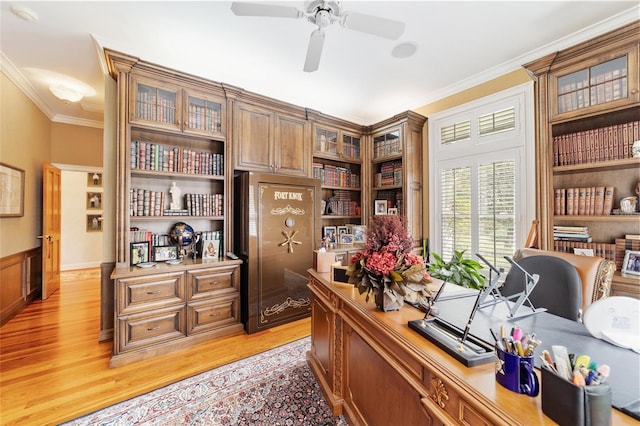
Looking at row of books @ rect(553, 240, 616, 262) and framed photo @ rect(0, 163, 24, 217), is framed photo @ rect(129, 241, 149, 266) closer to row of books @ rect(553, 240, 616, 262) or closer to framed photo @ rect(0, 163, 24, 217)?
framed photo @ rect(0, 163, 24, 217)

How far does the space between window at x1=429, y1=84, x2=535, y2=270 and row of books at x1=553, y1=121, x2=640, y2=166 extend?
27 cm

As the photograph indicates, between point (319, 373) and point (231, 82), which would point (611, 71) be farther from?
point (231, 82)

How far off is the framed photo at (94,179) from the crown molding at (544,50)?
7.57 metres

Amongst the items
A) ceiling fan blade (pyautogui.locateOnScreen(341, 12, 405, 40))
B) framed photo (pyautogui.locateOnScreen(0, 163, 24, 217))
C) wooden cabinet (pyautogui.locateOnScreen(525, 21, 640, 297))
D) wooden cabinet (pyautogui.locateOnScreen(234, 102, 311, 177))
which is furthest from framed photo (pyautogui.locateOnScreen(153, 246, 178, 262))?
wooden cabinet (pyautogui.locateOnScreen(525, 21, 640, 297))

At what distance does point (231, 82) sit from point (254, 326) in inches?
122

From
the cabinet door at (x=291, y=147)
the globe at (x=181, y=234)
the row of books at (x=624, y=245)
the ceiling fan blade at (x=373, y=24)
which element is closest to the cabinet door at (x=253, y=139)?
the cabinet door at (x=291, y=147)

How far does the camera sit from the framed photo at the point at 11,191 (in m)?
3.08

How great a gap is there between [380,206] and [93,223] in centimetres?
697

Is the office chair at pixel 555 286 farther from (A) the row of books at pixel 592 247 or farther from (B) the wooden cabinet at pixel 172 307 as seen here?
(B) the wooden cabinet at pixel 172 307

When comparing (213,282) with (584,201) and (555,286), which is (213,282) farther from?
(584,201)

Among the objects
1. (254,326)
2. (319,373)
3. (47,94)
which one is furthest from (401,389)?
(47,94)

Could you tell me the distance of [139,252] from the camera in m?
2.73

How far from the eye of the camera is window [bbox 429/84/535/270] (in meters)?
2.88

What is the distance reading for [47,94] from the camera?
371 cm
